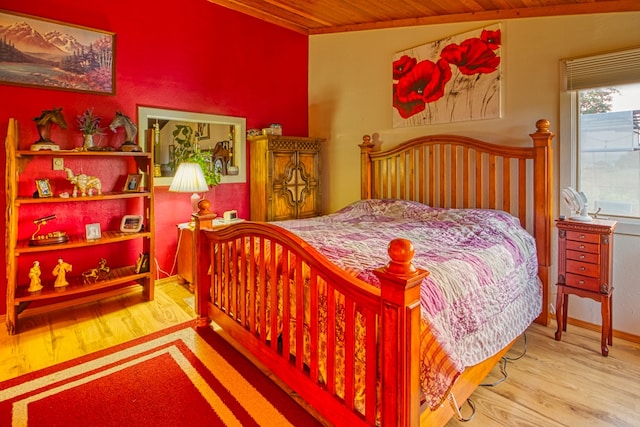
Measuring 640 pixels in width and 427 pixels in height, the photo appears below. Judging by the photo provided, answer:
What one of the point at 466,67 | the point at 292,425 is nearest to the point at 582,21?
the point at 466,67

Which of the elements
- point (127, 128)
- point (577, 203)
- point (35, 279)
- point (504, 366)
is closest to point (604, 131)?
point (577, 203)

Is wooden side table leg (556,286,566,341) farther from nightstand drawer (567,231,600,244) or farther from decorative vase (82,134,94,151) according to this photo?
decorative vase (82,134,94,151)

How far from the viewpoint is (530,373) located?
6.96 feet

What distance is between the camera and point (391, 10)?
3488 mm

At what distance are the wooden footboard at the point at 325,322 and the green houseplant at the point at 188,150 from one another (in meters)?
1.44

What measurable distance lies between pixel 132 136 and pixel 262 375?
2315mm

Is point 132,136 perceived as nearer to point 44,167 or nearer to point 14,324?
point 44,167

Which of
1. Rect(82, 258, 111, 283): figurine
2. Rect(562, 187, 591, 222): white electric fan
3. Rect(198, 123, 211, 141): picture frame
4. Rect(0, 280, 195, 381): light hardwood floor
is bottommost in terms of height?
Rect(0, 280, 195, 381): light hardwood floor

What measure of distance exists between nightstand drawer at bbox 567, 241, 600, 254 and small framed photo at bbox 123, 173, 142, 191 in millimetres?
3432

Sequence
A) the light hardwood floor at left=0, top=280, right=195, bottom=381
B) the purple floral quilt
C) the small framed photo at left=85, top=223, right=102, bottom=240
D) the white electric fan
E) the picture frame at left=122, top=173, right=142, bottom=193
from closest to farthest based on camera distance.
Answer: the purple floral quilt < the light hardwood floor at left=0, top=280, right=195, bottom=381 < the white electric fan < the small framed photo at left=85, top=223, right=102, bottom=240 < the picture frame at left=122, top=173, right=142, bottom=193

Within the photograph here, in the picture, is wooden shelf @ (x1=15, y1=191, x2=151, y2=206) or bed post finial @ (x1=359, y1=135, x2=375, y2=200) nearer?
wooden shelf @ (x1=15, y1=191, x2=151, y2=206)

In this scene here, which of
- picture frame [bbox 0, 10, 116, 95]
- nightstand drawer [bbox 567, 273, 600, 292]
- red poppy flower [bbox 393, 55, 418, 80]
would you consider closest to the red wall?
picture frame [bbox 0, 10, 116, 95]

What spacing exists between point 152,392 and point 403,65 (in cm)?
352

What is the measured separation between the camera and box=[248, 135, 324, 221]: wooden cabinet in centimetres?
392
